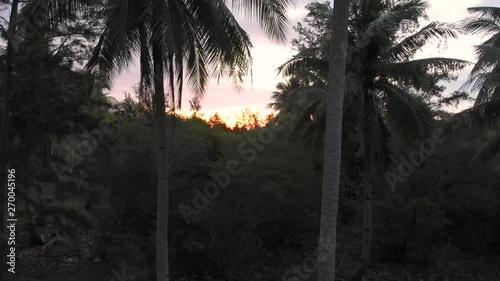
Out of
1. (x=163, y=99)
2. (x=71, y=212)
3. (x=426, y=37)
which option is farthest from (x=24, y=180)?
(x=426, y=37)

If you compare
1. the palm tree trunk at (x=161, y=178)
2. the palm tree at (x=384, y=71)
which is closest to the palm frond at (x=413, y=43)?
the palm tree at (x=384, y=71)

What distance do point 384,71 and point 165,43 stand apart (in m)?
10.8

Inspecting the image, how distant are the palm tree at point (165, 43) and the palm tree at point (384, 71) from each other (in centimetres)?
628

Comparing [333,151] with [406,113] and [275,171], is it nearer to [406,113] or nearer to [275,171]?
[406,113]

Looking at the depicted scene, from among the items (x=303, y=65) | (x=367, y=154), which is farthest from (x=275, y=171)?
(x=303, y=65)

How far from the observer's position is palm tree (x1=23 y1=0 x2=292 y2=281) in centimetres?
948

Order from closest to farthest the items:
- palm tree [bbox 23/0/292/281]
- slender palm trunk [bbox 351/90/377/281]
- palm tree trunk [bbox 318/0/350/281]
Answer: palm tree trunk [bbox 318/0/350/281], palm tree [bbox 23/0/292/281], slender palm trunk [bbox 351/90/377/281]

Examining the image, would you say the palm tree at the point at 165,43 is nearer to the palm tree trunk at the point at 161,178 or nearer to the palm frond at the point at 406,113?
the palm tree trunk at the point at 161,178

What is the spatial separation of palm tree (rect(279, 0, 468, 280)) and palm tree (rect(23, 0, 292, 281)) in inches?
247

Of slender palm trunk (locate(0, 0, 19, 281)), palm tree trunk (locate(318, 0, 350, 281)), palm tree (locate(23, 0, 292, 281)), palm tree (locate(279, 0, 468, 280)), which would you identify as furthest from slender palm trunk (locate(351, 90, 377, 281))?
slender palm trunk (locate(0, 0, 19, 281))

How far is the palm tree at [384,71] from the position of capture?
16.6 m


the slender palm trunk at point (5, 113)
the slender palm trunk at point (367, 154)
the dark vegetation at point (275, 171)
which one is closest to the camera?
the slender palm trunk at point (5, 113)

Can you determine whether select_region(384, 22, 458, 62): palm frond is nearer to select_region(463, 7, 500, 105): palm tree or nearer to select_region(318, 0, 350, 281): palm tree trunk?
select_region(463, 7, 500, 105): palm tree

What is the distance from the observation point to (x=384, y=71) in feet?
58.0
